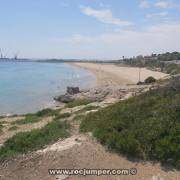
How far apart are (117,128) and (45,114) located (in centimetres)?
998

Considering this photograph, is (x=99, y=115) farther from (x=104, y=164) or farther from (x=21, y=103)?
(x=21, y=103)

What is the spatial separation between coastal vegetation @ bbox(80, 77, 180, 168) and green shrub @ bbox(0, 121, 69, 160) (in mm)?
995

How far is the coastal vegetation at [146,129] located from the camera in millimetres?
9359

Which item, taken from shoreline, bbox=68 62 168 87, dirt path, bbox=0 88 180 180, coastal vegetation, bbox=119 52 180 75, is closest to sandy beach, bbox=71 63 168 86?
→ shoreline, bbox=68 62 168 87

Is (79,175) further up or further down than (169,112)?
further down

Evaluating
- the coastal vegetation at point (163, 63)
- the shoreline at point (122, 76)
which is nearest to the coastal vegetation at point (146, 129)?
the shoreline at point (122, 76)

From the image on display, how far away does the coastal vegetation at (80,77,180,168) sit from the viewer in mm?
9359

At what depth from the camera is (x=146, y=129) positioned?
33.2 ft

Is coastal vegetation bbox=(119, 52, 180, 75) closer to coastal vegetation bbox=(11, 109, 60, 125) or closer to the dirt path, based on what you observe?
coastal vegetation bbox=(11, 109, 60, 125)

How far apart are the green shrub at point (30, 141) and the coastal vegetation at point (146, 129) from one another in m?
1.00

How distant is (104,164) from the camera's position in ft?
30.9

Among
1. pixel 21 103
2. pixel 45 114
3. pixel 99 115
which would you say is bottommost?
pixel 21 103

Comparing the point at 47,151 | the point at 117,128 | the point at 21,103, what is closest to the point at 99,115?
the point at 117,128

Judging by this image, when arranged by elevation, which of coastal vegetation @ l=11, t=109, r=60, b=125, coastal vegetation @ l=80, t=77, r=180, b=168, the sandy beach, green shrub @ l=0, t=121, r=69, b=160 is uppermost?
coastal vegetation @ l=80, t=77, r=180, b=168
